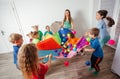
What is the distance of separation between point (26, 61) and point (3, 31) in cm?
213

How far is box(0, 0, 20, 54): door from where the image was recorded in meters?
2.66

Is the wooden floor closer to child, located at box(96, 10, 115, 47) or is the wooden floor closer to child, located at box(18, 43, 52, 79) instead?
child, located at box(96, 10, 115, 47)

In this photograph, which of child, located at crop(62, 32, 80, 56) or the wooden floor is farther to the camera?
child, located at crop(62, 32, 80, 56)

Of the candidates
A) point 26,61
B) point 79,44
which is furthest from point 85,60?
point 26,61

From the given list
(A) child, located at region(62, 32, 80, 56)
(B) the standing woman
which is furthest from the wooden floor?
(B) the standing woman

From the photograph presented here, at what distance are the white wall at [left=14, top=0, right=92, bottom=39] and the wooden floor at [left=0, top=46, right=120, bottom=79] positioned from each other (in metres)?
1.02

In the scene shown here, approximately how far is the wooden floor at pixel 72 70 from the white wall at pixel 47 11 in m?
1.02

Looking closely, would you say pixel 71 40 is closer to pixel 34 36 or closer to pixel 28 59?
pixel 34 36

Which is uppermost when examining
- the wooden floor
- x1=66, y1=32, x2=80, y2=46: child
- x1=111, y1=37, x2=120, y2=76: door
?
x1=66, y1=32, x2=80, y2=46: child

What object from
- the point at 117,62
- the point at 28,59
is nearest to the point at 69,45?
the point at 117,62

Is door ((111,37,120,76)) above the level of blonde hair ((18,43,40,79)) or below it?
below

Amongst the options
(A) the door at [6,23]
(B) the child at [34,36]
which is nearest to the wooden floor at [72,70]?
(A) the door at [6,23]

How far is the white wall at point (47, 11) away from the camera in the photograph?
2.76 m

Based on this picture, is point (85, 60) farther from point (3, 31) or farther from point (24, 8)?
point (3, 31)
